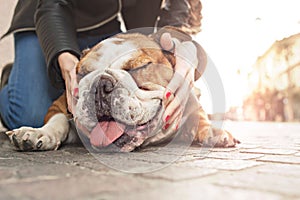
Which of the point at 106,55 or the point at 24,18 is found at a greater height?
the point at 24,18

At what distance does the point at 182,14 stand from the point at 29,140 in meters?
1.07

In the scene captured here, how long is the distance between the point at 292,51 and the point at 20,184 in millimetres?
6846

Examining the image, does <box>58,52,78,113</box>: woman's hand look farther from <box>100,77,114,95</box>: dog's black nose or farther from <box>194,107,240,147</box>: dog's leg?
<box>194,107,240,147</box>: dog's leg

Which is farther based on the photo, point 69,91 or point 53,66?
point 53,66

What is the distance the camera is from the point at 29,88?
6.06ft

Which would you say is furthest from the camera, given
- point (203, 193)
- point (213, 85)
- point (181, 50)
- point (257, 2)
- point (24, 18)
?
point (257, 2)

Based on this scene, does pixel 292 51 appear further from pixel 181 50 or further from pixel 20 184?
pixel 20 184

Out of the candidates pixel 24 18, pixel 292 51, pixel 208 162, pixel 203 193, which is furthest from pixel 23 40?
pixel 292 51

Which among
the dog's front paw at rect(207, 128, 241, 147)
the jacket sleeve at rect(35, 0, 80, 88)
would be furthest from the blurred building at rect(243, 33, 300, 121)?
the jacket sleeve at rect(35, 0, 80, 88)

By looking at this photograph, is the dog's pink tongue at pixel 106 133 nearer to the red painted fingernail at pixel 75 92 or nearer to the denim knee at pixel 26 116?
the red painted fingernail at pixel 75 92

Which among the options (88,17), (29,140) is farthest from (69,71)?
(88,17)

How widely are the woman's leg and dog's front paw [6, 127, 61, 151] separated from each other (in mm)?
656

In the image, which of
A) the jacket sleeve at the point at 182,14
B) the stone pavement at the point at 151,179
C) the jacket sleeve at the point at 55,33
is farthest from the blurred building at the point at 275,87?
the stone pavement at the point at 151,179

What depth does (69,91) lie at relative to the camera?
1217 mm
